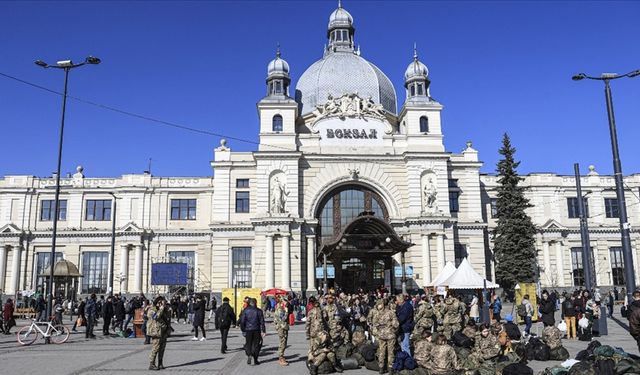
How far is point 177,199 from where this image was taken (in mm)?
50531

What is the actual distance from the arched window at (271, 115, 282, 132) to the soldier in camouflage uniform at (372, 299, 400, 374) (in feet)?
111

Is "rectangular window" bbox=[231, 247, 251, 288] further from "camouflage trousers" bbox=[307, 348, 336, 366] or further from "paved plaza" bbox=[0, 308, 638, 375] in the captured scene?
"camouflage trousers" bbox=[307, 348, 336, 366]

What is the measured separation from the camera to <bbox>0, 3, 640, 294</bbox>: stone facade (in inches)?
1736

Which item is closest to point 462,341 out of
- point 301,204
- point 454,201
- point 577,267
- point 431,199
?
point 431,199

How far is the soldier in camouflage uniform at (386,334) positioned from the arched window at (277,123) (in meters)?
33.9

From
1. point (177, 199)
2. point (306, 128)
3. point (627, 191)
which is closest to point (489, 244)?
point (627, 191)

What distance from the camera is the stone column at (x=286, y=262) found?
42.2m

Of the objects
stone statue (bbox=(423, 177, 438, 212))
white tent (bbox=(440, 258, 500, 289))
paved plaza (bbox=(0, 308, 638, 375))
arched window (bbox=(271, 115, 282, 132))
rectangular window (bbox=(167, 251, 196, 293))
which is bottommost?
paved plaza (bbox=(0, 308, 638, 375))

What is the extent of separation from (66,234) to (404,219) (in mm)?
30179

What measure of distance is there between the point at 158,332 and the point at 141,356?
348cm

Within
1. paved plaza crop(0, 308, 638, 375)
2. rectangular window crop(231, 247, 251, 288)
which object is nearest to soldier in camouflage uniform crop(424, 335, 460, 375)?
paved plaza crop(0, 308, 638, 375)

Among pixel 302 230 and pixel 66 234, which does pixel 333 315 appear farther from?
pixel 66 234

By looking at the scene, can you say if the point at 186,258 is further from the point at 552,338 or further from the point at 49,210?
the point at 552,338

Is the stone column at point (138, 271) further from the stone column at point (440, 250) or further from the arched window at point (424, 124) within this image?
the arched window at point (424, 124)
